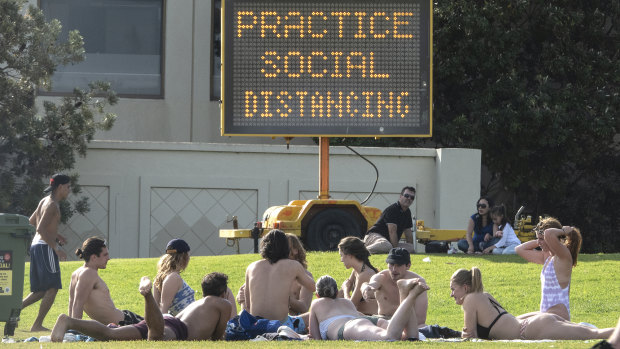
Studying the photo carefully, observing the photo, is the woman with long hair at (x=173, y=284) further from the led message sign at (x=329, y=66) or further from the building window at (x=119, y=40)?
the building window at (x=119, y=40)

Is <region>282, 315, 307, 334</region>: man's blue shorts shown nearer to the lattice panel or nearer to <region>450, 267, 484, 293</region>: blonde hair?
<region>450, 267, 484, 293</region>: blonde hair

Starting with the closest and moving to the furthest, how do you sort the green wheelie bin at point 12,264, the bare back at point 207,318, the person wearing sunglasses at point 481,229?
the bare back at point 207,318, the green wheelie bin at point 12,264, the person wearing sunglasses at point 481,229

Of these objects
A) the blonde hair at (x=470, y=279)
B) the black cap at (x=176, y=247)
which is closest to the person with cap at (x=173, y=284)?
the black cap at (x=176, y=247)

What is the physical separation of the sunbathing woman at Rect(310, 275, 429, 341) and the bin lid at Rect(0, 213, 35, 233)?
320 centimetres

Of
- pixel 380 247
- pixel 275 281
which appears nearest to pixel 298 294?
pixel 275 281

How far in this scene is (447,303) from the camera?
13609 millimetres

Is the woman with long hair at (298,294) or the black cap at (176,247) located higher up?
the black cap at (176,247)

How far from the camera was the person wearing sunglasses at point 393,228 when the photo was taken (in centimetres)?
1627

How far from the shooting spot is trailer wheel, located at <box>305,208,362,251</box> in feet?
→ 56.6

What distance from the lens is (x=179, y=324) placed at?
9195mm

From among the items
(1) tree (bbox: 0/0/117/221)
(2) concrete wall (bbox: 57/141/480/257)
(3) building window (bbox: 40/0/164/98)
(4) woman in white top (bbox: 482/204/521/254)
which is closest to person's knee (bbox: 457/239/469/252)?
(4) woman in white top (bbox: 482/204/521/254)

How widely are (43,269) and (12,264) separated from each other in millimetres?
715

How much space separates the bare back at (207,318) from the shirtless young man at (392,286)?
3.96ft

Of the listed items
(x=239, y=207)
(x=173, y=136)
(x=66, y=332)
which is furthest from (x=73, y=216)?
(x=66, y=332)
